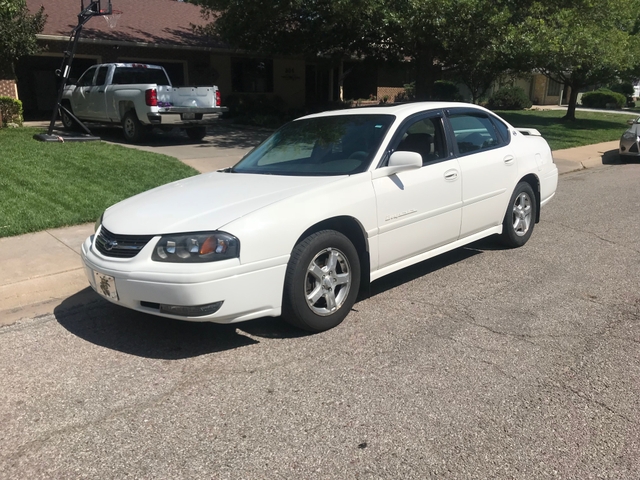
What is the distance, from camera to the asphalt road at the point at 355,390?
2979mm

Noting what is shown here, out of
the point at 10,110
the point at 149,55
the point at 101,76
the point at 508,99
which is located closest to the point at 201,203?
the point at 101,76

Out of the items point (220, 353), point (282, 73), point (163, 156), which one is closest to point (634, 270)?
point (220, 353)

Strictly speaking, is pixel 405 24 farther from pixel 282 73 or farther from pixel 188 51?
pixel 282 73

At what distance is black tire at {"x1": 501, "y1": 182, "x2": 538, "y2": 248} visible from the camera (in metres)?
6.40

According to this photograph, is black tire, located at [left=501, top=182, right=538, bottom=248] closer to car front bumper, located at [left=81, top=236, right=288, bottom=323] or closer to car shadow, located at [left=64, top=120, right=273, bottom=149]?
car front bumper, located at [left=81, top=236, right=288, bottom=323]

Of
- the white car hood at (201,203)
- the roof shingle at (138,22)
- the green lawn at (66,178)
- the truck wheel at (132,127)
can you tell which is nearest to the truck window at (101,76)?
the truck wheel at (132,127)

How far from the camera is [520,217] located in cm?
663

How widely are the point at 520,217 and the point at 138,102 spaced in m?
9.68

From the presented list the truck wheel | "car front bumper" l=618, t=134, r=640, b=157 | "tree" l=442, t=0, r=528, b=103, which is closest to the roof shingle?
the truck wheel

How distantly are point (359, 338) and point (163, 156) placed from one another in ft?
26.9

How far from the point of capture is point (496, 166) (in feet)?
19.7

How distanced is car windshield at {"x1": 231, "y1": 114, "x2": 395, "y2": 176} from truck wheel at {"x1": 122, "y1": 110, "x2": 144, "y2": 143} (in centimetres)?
880

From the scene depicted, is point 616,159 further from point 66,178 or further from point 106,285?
point 106,285

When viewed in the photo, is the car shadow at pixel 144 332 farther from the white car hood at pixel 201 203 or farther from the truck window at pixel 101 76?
the truck window at pixel 101 76
